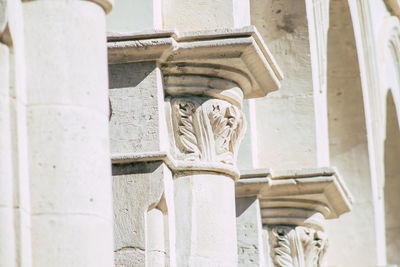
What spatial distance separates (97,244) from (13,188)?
288 millimetres

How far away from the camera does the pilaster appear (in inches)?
194

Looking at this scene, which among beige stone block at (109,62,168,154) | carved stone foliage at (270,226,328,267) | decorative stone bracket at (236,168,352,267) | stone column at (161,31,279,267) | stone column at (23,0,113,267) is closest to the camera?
stone column at (23,0,113,267)

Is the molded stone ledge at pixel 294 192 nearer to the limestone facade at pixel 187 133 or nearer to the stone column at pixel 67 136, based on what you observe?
the limestone facade at pixel 187 133

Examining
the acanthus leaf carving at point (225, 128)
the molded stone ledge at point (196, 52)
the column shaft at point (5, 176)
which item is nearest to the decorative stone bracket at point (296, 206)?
the acanthus leaf carving at point (225, 128)

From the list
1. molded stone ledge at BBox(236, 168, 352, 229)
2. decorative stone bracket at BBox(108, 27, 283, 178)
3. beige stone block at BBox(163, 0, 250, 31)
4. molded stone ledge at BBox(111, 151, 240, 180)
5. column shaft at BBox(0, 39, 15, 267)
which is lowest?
column shaft at BBox(0, 39, 15, 267)

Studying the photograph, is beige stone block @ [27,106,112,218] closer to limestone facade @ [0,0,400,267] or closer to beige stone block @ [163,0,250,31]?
limestone facade @ [0,0,400,267]

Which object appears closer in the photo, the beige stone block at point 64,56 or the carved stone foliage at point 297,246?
the beige stone block at point 64,56

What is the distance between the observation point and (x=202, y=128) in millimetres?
5184

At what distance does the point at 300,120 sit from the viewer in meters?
7.03

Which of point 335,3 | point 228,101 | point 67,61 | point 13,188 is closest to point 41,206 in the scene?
point 13,188

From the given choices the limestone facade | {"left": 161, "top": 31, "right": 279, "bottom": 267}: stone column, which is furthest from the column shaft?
{"left": 161, "top": 31, "right": 279, "bottom": 267}: stone column

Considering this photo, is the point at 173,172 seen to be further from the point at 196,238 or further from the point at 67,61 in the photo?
the point at 67,61

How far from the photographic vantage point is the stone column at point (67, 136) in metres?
3.53

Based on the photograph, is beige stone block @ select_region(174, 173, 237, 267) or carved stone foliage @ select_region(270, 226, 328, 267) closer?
beige stone block @ select_region(174, 173, 237, 267)
